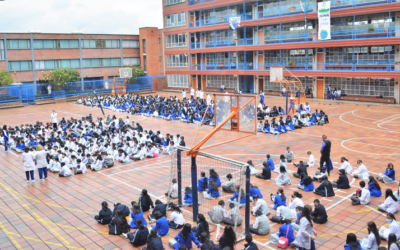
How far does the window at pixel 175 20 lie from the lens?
54.1 m

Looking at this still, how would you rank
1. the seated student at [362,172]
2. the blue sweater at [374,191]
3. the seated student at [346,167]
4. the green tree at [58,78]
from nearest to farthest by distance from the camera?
the blue sweater at [374,191] → the seated student at [362,172] → the seated student at [346,167] → the green tree at [58,78]

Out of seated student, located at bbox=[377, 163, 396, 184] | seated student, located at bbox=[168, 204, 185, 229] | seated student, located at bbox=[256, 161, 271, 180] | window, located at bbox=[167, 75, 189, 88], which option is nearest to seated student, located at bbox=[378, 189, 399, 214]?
seated student, located at bbox=[377, 163, 396, 184]

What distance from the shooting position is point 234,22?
45469 millimetres

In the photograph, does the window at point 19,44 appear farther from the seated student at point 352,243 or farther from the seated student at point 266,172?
the seated student at point 352,243

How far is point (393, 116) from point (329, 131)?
316 inches

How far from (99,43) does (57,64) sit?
7863 millimetres

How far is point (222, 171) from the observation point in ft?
53.2

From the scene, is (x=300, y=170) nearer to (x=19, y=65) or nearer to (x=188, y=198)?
(x=188, y=198)

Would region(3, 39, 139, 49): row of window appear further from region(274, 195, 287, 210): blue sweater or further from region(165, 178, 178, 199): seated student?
region(274, 195, 287, 210): blue sweater

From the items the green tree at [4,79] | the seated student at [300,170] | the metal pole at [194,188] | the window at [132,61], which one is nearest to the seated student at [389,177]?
the seated student at [300,170]

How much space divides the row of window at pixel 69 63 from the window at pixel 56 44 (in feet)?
6.91

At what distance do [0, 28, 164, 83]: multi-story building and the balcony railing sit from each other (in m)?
14.6

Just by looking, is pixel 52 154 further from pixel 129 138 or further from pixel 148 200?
pixel 148 200

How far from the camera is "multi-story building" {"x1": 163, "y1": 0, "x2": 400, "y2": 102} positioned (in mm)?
34562
